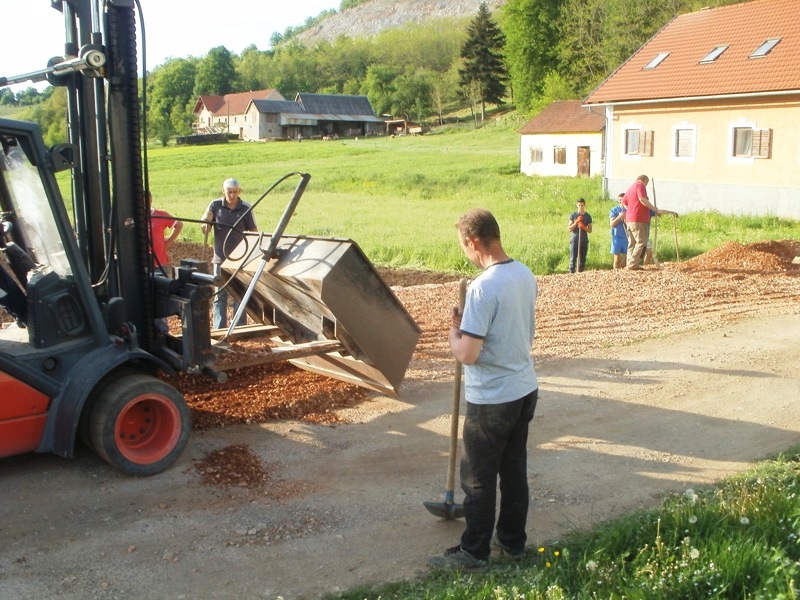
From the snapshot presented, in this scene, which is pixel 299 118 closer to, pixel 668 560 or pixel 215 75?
pixel 215 75

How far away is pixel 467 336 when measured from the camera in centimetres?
452

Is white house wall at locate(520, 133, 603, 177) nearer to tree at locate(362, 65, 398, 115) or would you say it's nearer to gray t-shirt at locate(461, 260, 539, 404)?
gray t-shirt at locate(461, 260, 539, 404)

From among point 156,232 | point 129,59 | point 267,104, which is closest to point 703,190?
point 156,232

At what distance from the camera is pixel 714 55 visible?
99.9 ft

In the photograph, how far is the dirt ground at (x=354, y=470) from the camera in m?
4.87

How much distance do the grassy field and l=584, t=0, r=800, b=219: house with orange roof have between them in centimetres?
171

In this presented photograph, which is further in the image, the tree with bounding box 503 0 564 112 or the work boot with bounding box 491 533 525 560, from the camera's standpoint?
the tree with bounding box 503 0 564 112

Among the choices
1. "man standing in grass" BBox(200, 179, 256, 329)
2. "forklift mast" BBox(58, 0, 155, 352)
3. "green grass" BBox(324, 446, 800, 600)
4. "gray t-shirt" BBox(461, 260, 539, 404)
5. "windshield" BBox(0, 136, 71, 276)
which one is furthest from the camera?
"man standing in grass" BBox(200, 179, 256, 329)

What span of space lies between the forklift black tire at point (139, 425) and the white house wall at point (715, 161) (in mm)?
23243

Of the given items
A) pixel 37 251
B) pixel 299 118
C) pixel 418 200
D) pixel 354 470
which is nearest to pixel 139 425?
pixel 37 251

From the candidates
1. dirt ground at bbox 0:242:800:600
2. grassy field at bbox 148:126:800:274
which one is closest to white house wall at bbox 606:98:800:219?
grassy field at bbox 148:126:800:274

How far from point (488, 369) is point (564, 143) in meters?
45.0

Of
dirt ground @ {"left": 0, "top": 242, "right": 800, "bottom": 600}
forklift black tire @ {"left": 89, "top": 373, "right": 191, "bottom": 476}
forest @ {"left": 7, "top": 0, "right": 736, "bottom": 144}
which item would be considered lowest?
dirt ground @ {"left": 0, "top": 242, "right": 800, "bottom": 600}

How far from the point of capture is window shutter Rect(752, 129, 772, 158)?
2658cm
